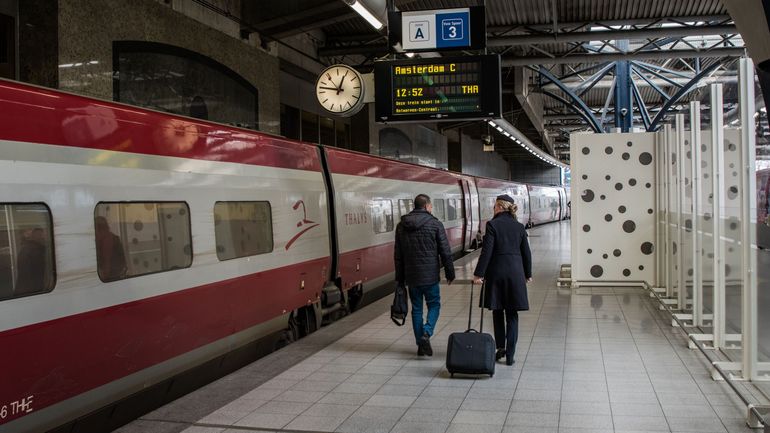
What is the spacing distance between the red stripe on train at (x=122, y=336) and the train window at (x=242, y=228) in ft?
0.95

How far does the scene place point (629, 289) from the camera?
12.1 metres

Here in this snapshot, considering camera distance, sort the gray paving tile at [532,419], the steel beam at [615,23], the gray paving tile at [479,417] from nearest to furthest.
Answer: the gray paving tile at [532,419]
the gray paving tile at [479,417]
the steel beam at [615,23]

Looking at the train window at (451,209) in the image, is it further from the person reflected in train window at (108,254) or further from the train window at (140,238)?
the person reflected in train window at (108,254)

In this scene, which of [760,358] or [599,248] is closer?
[760,358]

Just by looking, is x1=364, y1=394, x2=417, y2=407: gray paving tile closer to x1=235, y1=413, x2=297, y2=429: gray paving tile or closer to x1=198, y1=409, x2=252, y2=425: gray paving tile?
x1=235, y1=413, x2=297, y2=429: gray paving tile

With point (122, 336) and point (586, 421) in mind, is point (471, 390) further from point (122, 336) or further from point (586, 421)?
point (122, 336)

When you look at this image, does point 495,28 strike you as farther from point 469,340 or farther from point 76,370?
point 76,370

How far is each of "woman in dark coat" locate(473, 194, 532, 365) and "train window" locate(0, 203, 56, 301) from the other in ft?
11.9

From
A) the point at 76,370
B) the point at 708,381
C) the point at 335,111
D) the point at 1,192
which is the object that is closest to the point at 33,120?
the point at 1,192

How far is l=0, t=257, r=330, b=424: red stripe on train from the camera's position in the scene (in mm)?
4434

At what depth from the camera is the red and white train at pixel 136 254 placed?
4.53 meters

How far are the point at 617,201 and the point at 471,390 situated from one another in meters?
7.11

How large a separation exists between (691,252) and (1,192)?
22.8ft

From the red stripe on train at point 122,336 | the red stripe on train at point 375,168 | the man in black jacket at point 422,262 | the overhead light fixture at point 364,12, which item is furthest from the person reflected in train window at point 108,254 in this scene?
the red stripe on train at point 375,168
